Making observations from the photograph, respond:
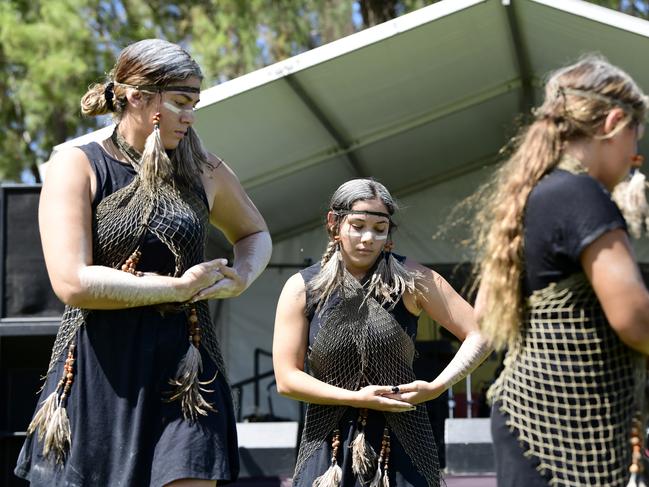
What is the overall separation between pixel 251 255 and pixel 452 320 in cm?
95

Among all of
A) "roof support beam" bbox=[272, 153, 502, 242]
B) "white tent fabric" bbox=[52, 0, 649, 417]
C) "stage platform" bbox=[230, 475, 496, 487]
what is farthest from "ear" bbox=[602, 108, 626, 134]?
"roof support beam" bbox=[272, 153, 502, 242]

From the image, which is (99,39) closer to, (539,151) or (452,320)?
(452,320)

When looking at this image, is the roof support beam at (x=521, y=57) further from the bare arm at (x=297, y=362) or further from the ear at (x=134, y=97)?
the ear at (x=134, y=97)

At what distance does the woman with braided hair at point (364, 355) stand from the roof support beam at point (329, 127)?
10.0ft

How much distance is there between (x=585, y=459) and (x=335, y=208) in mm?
1816

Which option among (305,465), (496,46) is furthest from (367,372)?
(496,46)

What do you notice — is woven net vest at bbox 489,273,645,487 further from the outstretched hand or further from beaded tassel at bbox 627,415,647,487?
the outstretched hand

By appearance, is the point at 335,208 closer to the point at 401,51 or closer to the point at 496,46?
the point at 401,51

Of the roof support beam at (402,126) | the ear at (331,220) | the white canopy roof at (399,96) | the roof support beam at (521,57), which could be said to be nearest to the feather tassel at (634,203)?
the ear at (331,220)

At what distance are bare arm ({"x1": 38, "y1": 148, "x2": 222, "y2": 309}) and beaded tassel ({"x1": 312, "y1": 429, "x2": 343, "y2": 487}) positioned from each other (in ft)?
3.18

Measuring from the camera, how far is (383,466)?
11.7ft

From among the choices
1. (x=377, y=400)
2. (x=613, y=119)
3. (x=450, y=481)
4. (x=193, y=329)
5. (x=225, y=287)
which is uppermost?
(x=613, y=119)

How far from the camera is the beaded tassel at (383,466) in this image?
11.7ft

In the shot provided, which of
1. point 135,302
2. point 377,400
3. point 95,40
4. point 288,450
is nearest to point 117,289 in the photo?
point 135,302
